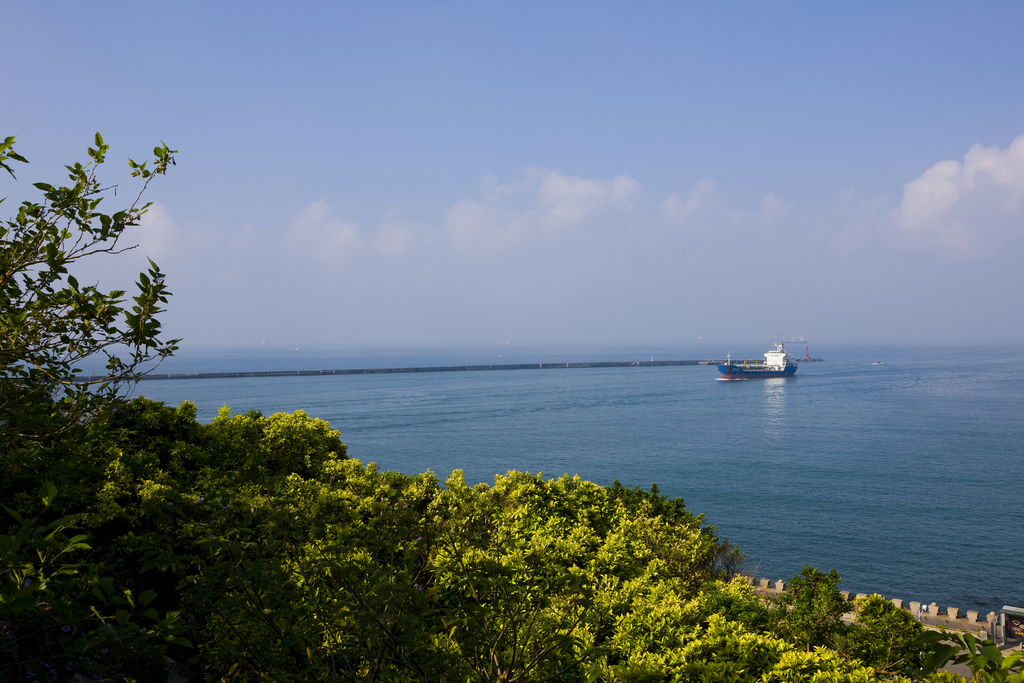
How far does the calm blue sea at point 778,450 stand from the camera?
2552cm

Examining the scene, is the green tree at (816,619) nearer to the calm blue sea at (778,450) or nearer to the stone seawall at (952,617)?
the stone seawall at (952,617)

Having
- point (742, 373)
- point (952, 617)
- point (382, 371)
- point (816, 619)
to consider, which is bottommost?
point (952, 617)

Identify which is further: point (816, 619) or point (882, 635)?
point (816, 619)

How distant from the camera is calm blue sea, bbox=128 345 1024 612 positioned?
83.7 ft

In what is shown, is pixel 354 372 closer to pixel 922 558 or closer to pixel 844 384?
pixel 844 384

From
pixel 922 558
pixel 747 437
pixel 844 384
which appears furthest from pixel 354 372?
pixel 922 558

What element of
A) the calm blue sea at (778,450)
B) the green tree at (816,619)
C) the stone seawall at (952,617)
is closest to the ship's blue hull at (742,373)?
the calm blue sea at (778,450)

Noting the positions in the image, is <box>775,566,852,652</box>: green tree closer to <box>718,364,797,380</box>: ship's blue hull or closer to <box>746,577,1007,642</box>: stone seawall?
<box>746,577,1007,642</box>: stone seawall

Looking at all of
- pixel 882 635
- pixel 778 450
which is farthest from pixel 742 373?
pixel 882 635

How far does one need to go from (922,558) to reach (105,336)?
3066cm

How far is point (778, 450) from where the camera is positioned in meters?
44.1

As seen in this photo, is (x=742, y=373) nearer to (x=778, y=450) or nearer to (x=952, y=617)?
(x=778, y=450)

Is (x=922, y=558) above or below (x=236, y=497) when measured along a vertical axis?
below

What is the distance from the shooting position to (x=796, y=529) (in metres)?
28.1
